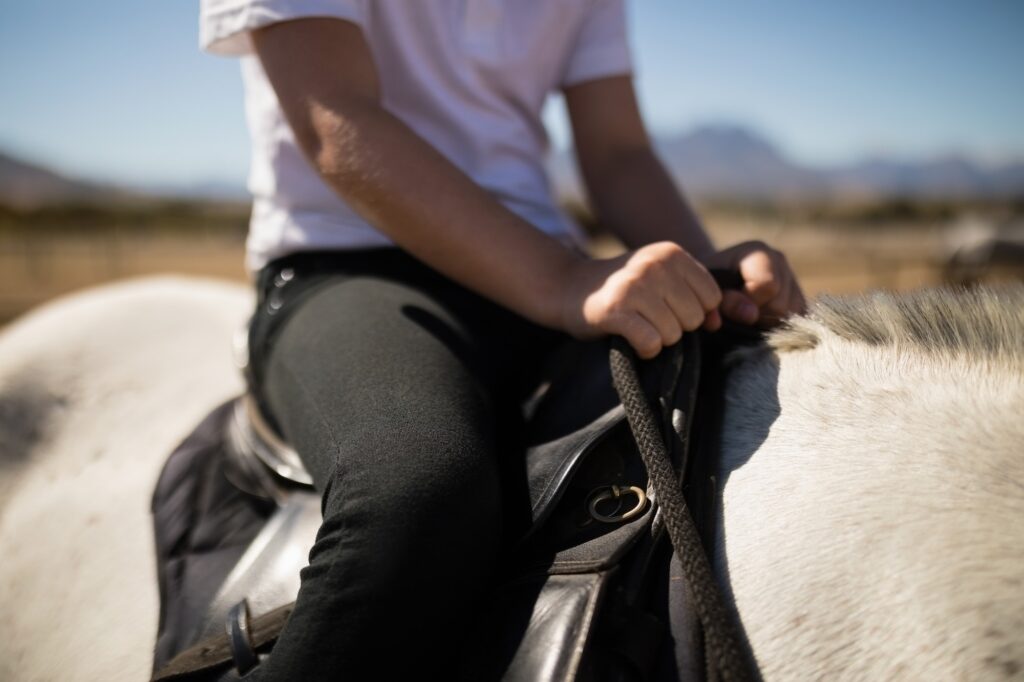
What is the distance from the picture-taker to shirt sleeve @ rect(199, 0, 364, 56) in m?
1.06

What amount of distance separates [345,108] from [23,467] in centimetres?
125

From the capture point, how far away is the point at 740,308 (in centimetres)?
109

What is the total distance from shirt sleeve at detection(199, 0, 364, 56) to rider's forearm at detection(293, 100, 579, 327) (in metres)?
0.15

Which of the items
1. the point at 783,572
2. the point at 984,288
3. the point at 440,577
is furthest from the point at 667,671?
the point at 984,288

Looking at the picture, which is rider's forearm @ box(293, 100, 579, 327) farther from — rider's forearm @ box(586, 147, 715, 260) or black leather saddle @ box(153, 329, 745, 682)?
rider's forearm @ box(586, 147, 715, 260)

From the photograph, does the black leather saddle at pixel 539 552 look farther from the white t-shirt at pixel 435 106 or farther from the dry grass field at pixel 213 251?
the dry grass field at pixel 213 251

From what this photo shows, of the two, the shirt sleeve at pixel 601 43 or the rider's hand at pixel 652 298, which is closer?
the rider's hand at pixel 652 298

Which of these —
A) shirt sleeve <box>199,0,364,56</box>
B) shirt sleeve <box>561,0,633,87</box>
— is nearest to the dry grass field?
shirt sleeve <box>561,0,633,87</box>

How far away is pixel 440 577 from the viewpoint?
2.61 ft

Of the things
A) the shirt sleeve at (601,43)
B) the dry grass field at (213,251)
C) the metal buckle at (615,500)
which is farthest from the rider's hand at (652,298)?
the dry grass field at (213,251)

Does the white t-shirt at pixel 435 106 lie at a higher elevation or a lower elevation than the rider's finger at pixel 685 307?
higher

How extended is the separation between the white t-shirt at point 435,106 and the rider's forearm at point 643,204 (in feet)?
0.62

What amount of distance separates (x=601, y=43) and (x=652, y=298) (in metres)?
0.86

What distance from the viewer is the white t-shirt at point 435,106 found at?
128 cm
